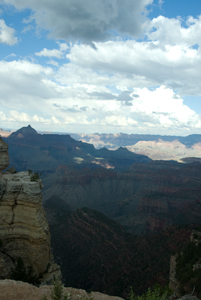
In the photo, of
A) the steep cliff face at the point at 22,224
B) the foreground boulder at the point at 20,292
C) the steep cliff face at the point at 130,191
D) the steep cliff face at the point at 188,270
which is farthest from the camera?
the steep cliff face at the point at 130,191

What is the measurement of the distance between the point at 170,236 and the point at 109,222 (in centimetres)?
2115

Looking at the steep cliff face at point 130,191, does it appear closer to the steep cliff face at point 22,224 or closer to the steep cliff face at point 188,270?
the steep cliff face at point 188,270

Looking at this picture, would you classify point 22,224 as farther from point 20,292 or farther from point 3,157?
point 20,292

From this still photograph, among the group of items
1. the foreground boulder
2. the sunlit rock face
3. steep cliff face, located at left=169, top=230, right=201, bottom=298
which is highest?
the sunlit rock face

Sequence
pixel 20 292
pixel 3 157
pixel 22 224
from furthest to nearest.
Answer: pixel 3 157, pixel 22 224, pixel 20 292

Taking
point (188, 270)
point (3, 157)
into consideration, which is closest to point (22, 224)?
point (3, 157)

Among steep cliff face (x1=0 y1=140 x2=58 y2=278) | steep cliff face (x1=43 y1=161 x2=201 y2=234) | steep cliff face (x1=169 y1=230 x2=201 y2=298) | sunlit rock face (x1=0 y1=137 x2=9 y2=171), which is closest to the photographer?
steep cliff face (x1=169 y1=230 x2=201 y2=298)

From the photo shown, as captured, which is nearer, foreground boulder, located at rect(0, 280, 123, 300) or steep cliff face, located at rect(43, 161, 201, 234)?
foreground boulder, located at rect(0, 280, 123, 300)

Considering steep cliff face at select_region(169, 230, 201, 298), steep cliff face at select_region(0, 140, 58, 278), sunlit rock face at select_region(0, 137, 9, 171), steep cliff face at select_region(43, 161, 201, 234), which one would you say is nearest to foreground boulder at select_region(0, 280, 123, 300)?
steep cliff face at select_region(0, 140, 58, 278)

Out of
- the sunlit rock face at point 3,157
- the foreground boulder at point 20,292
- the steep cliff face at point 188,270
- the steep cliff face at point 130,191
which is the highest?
the sunlit rock face at point 3,157

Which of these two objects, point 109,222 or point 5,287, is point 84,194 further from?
point 5,287

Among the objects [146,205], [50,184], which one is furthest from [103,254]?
[50,184]

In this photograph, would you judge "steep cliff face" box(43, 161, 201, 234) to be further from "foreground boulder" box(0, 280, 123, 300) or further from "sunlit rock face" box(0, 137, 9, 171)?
"foreground boulder" box(0, 280, 123, 300)

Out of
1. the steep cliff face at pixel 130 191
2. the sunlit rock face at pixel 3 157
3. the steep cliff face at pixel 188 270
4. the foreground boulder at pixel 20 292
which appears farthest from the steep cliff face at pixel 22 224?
the steep cliff face at pixel 130 191
